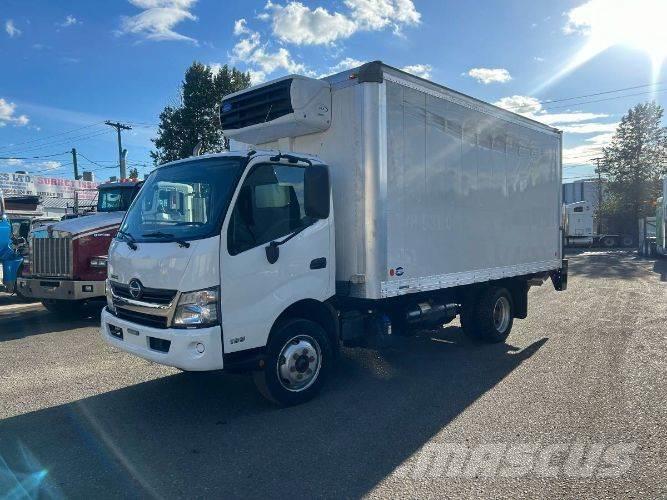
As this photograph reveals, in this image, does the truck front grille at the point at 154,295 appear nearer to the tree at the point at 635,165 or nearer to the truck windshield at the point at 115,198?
the truck windshield at the point at 115,198

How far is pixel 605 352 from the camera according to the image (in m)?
7.41

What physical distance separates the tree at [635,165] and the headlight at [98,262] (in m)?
51.1

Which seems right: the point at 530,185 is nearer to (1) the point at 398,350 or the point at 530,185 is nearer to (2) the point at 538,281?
(2) the point at 538,281

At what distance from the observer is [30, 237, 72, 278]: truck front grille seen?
30.6 feet

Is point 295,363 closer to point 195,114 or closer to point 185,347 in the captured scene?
point 185,347

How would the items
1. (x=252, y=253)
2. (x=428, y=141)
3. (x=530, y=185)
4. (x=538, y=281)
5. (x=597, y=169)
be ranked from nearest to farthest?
(x=252, y=253) < (x=428, y=141) < (x=530, y=185) < (x=538, y=281) < (x=597, y=169)

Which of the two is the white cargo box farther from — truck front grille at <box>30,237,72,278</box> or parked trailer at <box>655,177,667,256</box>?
parked trailer at <box>655,177,667,256</box>

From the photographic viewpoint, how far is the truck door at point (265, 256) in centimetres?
459

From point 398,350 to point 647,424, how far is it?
11.3ft

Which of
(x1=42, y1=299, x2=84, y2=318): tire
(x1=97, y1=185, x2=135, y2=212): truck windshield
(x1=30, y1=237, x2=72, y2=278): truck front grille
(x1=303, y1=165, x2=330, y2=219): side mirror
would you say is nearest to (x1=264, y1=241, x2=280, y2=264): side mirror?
(x1=303, y1=165, x2=330, y2=219): side mirror

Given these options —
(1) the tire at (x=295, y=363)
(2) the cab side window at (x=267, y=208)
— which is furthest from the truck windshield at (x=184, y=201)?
(1) the tire at (x=295, y=363)

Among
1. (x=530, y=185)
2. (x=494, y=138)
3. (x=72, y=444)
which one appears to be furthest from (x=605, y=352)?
(x=72, y=444)

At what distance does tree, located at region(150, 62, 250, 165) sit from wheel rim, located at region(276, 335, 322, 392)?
23499 mm

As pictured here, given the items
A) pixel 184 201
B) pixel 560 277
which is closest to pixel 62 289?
pixel 184 201
